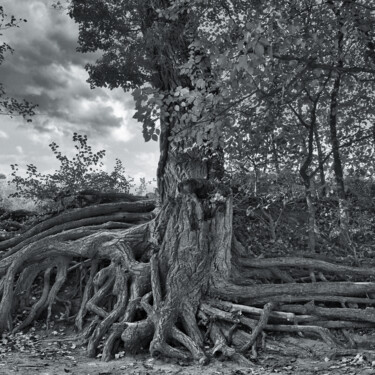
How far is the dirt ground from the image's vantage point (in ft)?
22.5

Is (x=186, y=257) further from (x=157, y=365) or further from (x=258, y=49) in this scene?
(x=258, y=49)

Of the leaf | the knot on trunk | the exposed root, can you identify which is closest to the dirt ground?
the exposed root

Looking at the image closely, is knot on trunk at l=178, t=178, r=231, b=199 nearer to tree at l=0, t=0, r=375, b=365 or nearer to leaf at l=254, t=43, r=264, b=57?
tree at l=0, t=0, r=375, b=365

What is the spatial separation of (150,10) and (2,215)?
7894mm

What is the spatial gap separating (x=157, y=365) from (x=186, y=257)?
2.23 metres

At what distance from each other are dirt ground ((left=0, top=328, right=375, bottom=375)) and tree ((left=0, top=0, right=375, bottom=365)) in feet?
0.75

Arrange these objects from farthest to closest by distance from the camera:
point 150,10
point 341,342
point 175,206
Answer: point 150,10 < point 175,206 < point 341,342

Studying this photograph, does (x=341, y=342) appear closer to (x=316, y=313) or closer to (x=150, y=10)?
(x=316, y=313)

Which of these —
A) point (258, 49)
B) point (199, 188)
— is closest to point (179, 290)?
point (199, 188)

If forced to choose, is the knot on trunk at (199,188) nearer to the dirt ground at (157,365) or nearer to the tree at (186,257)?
the tree at (186,257)

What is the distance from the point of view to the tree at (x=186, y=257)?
284 inches

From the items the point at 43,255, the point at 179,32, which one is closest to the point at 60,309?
the point at 43,255

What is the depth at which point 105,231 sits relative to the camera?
Answer: 10570 millimetres

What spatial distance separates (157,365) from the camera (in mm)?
7379
